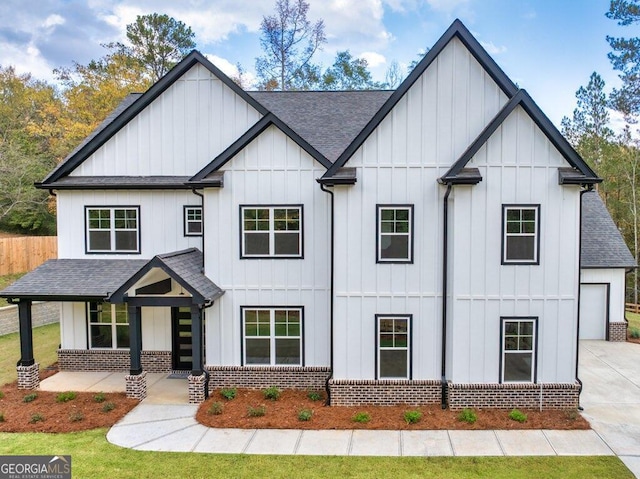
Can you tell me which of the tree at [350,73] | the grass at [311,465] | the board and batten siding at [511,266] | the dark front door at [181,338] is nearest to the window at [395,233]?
the board and batten siding at [511,266]

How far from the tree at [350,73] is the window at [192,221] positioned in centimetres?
2639

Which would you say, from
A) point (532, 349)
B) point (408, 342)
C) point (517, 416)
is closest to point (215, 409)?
point (408, 342)

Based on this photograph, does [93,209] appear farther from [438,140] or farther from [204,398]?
[438,140]

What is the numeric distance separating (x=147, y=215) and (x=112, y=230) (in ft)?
4.00

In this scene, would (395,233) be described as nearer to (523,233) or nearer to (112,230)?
(523,233)

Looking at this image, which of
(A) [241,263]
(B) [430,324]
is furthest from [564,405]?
(A) [241,263]

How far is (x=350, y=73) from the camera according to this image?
36.8m

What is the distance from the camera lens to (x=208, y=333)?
12016 millimetres

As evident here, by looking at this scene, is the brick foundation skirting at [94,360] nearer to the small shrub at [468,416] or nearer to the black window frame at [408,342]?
the black window frame at [408,342]

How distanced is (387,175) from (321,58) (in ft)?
88.3

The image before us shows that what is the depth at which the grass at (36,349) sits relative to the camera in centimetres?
1373

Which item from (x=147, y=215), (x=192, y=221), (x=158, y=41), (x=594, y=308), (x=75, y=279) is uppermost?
(x=158, y=41)

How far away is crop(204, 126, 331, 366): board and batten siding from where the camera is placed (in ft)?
38.8

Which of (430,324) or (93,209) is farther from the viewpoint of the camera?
(93,209)
